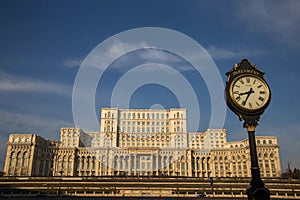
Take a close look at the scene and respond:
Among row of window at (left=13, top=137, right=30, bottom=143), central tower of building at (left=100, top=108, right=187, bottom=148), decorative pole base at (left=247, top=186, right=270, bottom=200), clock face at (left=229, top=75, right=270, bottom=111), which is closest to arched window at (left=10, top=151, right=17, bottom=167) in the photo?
row of window at (left=13, top=137, right=30, bottom=143)

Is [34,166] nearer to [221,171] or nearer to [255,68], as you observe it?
[221,171]

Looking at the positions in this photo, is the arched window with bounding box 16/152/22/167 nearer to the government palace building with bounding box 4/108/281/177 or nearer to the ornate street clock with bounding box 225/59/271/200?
the government palace building with bounding box 4/108/281/177

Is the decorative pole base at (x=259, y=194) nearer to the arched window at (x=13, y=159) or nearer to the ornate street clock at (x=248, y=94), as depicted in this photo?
the ornate street clock at (x=248, y=94)

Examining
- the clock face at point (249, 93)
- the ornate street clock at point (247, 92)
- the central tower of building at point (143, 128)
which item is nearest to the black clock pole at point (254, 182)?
the ornate street clock at point (247, 92)

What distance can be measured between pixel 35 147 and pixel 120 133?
37478mm

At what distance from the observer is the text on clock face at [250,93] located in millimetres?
11078

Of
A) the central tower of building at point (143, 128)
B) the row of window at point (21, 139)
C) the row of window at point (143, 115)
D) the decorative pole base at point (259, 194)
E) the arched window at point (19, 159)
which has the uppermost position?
the row of window at point (143, 115)

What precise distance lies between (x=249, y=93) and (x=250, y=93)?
56 millimetres

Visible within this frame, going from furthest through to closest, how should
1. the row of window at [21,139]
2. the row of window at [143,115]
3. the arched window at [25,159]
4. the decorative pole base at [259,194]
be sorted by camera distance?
Answer: the row of window at [143,115] → the row of window at [21,139] → the arched window at [25,159] → the decorative pole base at [259,194]

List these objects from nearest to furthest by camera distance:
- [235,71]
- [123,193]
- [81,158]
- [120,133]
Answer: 1. [235,71]
2. [123,193]
3. [81,158]
4. [120,133]

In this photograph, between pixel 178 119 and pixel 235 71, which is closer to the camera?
pixel 235 71

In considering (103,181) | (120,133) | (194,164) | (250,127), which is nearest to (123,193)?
(103,181)

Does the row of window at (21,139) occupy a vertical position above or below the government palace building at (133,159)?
above

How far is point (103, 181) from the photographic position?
55.5 meters
